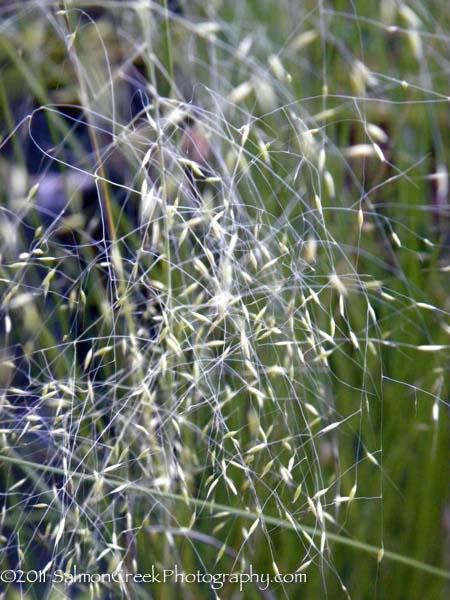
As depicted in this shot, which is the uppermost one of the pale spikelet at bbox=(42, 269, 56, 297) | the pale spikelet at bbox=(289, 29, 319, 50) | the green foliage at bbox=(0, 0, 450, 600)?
the pale spikelet at bbox=(289, 29, 319, 50)

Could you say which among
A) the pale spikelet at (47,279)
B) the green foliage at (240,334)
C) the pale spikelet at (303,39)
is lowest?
the green foliage at (240,334)

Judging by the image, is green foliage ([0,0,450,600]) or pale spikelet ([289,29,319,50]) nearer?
green foliage ([0,0,450,600])

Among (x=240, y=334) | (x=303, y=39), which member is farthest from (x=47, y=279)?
(x=303, y=39)

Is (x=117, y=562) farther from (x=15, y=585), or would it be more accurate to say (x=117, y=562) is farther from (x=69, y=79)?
(x=69, y=79)

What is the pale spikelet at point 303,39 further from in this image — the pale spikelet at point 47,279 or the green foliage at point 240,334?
the pale spikelet at point 47,279

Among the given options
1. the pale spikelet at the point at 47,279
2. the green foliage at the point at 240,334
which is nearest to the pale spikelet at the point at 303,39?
the green foliage at the point at 240,334

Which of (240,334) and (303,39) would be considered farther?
(303,39)

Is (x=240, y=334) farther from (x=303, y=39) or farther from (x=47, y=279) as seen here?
(x=303, y=39)

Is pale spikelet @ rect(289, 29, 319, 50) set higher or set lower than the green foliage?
higher

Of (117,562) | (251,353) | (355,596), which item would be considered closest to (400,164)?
(251,353)

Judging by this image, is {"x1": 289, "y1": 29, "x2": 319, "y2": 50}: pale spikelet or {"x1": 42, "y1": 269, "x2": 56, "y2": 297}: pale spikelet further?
{"x1": 289, "y1": 29, "x2": 319, "y2": 50}: pale spikelet

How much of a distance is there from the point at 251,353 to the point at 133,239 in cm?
42

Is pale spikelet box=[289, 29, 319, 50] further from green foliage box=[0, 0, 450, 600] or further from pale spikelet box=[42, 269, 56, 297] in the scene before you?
pale spikelet box=[42, 269, 56, 297]

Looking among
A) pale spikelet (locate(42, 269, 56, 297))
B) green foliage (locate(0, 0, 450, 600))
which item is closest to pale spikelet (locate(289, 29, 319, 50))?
green foliage (locate(0, 0, 450, 600))
